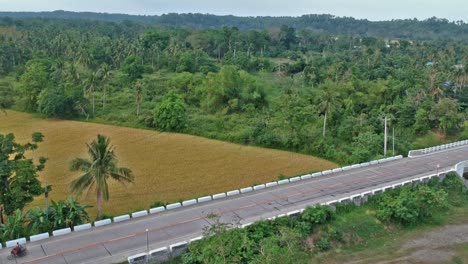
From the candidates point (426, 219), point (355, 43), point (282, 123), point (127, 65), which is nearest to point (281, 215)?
point (426, 219)

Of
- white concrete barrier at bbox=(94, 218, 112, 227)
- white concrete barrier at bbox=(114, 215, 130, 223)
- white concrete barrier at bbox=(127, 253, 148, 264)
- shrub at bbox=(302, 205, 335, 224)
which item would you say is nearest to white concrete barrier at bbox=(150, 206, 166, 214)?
white concrete barrier at bbox=(114, 215, 130, 223)

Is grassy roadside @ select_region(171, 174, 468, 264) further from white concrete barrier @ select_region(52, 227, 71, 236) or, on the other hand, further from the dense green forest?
the dense green forest

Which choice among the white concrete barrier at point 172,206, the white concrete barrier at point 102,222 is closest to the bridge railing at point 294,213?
the white concrete barrier at point 102,222

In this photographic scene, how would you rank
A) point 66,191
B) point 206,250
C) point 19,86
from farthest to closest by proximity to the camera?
point 19,86, point 66,191, point 206,250

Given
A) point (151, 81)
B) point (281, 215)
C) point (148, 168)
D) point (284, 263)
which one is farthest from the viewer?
point (151, 81)

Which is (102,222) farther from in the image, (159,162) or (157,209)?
(159,162)

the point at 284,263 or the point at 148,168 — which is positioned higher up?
the point at 284,263

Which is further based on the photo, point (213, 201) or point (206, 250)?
point (213, 201)

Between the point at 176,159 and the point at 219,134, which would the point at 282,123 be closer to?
the point at 219,134

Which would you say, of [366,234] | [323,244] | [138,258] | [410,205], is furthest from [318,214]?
[138,258]
